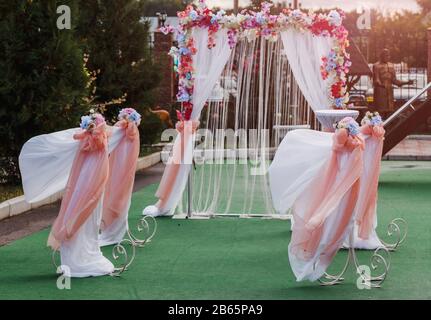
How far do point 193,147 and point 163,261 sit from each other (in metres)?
3.59

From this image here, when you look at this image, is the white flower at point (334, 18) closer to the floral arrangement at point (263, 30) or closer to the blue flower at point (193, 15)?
the floral arrangement at point (263, 30)

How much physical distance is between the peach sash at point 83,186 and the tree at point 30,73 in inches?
256

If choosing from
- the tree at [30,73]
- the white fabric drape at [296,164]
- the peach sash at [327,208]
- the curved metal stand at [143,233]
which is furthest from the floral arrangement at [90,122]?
the tree at [30,73]

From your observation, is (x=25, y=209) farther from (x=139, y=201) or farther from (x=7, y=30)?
(x=7, y=30)

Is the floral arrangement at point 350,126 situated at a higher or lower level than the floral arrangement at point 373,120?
higher

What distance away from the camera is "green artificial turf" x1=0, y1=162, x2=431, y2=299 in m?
8.76

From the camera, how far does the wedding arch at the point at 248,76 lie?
13.1 metres

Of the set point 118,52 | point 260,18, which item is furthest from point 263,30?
point 118,52

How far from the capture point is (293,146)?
948 cm

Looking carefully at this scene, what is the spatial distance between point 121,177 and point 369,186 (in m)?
2.58

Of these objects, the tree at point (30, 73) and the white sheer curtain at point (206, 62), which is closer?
the white sheer curtain at point (206, 62)

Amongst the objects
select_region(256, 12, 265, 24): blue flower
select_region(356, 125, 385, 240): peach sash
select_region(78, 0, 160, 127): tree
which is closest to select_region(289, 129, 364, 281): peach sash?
select_region(356, 125, 385, 240): peach sash

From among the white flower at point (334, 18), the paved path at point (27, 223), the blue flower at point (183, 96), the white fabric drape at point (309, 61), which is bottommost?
the paved path at point (27, 223)
